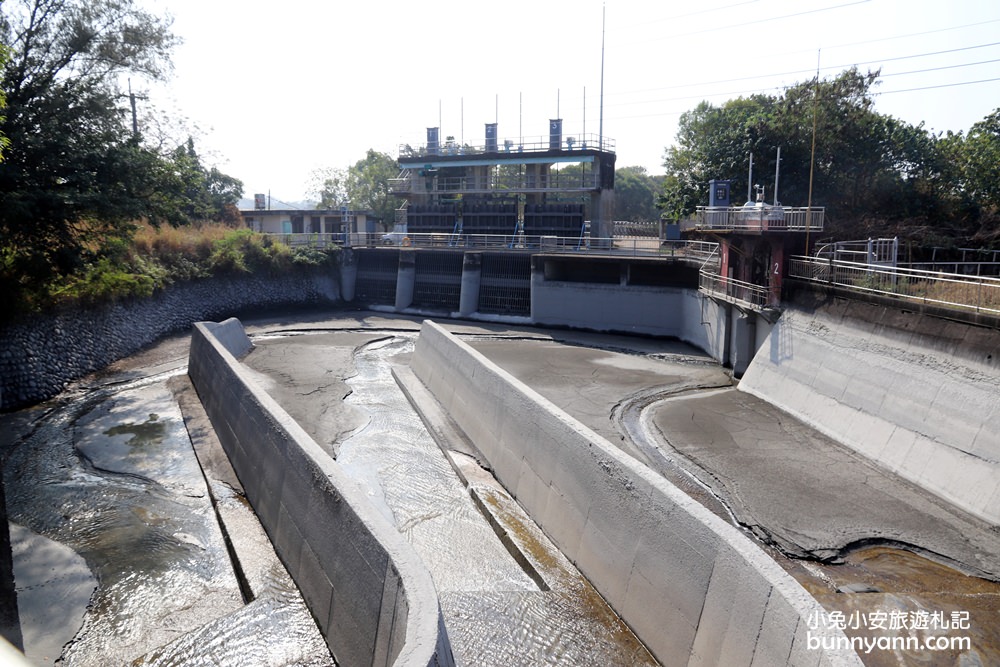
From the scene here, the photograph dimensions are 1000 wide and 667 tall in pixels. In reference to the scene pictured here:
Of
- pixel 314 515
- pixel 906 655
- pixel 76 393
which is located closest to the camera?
pixel 906 655

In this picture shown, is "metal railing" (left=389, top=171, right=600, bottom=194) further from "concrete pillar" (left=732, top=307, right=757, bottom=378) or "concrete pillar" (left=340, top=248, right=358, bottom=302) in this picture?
Result: "concrete pillar" (left=732, top=307, right=757, bottom=378)

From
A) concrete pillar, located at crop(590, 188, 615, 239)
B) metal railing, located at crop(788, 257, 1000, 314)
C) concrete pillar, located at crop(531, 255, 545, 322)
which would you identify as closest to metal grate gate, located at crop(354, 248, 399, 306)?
concrete pillar, located at crop(531, 255, 545, 322)

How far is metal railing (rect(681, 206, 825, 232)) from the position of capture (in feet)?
78.9

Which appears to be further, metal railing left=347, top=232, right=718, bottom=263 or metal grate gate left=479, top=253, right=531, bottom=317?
metal grate gate left=479, top=253, right=531, bottom=317

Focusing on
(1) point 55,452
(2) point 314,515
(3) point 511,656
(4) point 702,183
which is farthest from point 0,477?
(4) point 702,183

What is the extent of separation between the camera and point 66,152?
23.4 meters

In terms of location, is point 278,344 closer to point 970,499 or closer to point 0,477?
point 0,477

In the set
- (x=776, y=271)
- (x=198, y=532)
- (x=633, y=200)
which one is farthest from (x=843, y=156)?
(x=633, y=200)

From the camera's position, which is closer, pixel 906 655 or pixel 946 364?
pixel 906 655

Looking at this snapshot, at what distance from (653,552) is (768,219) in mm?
17588

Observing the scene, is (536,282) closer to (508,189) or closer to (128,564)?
(508,189)

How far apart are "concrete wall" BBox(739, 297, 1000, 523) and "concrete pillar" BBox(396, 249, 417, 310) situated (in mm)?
28041

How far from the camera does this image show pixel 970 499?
45.8 ft

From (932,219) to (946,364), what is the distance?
2221 cm
